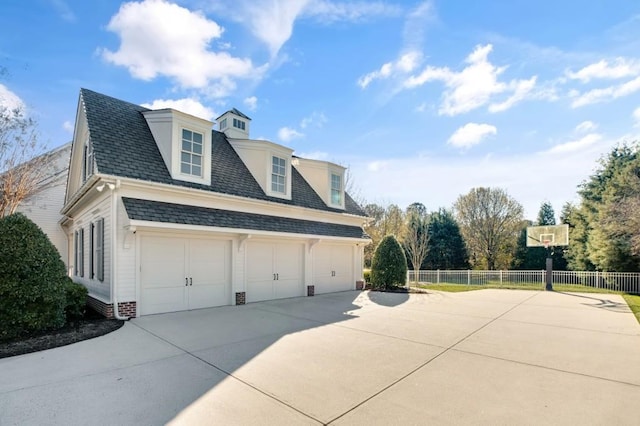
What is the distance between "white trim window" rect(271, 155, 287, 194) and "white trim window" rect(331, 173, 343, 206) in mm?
3010

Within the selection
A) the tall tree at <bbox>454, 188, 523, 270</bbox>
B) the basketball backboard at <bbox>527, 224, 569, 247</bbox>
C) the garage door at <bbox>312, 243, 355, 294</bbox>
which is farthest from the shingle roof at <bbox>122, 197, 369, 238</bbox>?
the tall tree at <bbox>454, 188, 523, 270</bbox>

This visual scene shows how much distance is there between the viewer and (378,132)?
14766 mm

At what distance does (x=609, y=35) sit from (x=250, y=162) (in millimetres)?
10845

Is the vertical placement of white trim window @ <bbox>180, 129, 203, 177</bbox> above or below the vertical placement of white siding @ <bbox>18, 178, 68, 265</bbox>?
Answer: above

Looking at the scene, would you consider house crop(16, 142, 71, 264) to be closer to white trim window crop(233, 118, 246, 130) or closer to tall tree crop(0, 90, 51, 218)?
tall tree crop(0, 90, 51, 218)

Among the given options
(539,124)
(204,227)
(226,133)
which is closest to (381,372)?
(204,227)

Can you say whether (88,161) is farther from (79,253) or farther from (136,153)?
(79,253)

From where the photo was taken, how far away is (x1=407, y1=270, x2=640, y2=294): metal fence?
17344mm

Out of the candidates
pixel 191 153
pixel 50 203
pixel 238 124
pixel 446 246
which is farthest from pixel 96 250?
pixel 446 246

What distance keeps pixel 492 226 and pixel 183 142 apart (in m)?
28.3

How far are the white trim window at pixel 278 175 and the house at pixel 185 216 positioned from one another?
0.04 metres

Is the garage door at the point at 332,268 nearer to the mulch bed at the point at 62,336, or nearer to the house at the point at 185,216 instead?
the house at the point at 185,216

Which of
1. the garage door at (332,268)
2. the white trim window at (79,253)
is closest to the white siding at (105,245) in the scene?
the white trim window at (79,253)

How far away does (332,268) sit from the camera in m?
14.5
